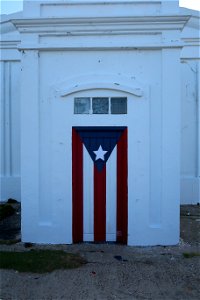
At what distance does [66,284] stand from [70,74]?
3141mm

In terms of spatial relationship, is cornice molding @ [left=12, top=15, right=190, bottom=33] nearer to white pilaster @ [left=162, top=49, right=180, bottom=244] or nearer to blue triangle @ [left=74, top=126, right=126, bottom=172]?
white pilaster @ [left=162, top=49, right=180, bottom=244]

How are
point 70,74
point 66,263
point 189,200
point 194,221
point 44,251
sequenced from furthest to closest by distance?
1. point 189,200
2. point 194,221
3. point 70,74
4. point 44,251
5. point 66,263

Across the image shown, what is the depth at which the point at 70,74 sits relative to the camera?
616 cm

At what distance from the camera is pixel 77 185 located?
20.3 ft

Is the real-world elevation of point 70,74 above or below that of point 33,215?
above

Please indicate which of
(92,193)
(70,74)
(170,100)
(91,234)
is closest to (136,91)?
(170,100)

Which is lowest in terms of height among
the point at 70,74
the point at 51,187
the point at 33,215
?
the point at 33,215

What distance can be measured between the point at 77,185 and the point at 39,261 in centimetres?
135

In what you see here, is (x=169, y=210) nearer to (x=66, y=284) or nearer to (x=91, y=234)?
(x=91, y=234)

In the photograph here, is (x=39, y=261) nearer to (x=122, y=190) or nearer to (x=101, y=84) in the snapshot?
(x=122, y=190)

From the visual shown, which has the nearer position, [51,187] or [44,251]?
[44,251]

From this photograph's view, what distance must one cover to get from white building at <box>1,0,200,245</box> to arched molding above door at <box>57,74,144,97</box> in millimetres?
15

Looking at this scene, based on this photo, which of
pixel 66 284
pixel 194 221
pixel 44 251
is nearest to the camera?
pixel 66 284

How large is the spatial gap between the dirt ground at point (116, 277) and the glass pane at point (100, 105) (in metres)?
2.07
